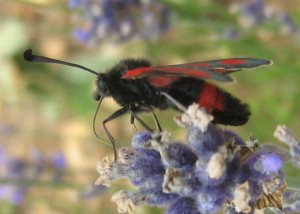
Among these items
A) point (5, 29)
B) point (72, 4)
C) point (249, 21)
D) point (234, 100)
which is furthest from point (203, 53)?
point (234, 100)

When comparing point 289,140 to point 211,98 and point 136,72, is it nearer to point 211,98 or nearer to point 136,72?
point 211,98

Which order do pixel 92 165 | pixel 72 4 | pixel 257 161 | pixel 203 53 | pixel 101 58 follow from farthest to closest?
pixel 92 165 → pixel 101 58 → pixel 203 53 → pixel 72 4 → pixel 257 161

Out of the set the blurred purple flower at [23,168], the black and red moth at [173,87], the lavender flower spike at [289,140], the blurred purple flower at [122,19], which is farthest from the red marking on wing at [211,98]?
the blurred purple flower at [23,168]

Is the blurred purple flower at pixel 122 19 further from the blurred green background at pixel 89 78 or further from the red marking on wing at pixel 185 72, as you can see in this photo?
the red marking on wing at pixel 185 72

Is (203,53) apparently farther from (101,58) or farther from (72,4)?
(72,4)

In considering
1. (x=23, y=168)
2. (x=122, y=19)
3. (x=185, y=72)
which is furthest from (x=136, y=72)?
(x=23, y=168)
